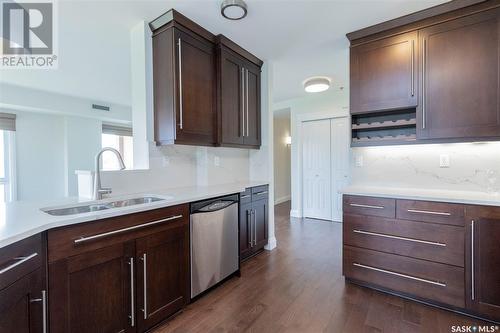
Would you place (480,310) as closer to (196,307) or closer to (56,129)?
(196,307)

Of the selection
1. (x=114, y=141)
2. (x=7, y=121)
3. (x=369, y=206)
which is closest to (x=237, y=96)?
(x=369, y=206)

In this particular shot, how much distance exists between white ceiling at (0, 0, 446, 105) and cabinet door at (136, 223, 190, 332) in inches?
76.6

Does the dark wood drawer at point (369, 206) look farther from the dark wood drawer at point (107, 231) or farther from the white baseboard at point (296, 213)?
the white baseboard at point (296, 213)

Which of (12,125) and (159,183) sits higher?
(12,125)

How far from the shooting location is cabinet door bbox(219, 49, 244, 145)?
268 cm

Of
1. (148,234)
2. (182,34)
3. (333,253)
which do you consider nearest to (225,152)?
(182,34)

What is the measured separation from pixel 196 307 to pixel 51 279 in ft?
3.77

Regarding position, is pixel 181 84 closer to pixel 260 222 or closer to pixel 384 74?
pixel 260 222

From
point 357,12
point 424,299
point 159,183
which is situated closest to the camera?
point 424,299

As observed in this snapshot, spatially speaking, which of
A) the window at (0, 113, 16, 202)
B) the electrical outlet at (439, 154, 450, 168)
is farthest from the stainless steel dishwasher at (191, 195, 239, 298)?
the window at (0, 113, 16, 202)

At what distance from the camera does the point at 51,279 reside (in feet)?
4.00

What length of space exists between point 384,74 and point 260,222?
2143 millimetres

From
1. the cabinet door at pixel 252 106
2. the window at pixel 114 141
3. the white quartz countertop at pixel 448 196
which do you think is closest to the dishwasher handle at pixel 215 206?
the cabinet door at pixel 252 106

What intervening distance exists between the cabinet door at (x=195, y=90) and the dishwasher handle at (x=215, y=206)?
0.66 metres
